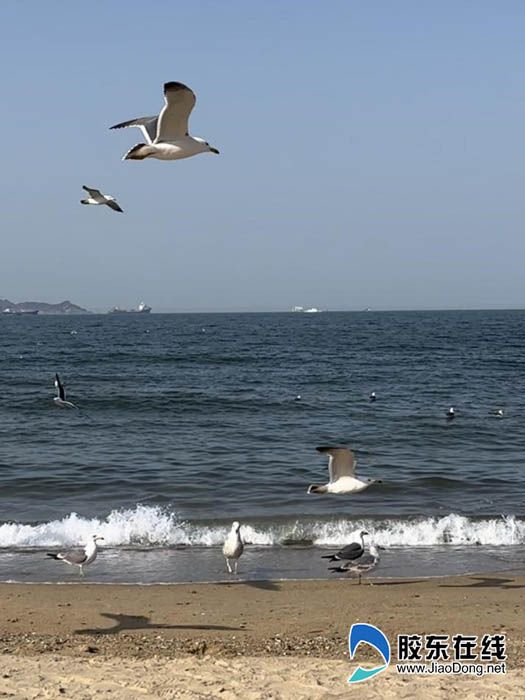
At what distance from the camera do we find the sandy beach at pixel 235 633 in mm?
6824

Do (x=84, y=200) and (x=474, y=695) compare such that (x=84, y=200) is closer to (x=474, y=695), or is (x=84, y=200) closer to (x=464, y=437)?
(x=474, y=695)

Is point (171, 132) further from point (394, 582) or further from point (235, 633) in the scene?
point (394, 582)

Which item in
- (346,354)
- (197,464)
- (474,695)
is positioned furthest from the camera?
(346,354)

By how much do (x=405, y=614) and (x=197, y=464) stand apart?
409 inches

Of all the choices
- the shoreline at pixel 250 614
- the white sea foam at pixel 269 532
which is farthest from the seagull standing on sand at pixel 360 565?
the white sea foam at pixel 269 532

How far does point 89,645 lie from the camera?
831 cm

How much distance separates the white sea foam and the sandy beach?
2212 millimetres

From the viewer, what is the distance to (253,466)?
62.9ft

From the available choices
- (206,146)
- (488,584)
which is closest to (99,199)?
(206,146)

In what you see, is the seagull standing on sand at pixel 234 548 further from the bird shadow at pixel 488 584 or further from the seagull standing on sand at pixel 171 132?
the seagull standing on sand at pixel 171 132

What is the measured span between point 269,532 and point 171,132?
7.11m

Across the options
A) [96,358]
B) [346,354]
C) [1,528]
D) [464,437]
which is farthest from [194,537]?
[346,354]

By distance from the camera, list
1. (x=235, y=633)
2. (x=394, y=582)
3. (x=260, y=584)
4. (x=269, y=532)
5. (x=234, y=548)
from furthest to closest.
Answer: (x=269, y=532)
(x=234, y=548)
(x=394, y=582)
(x=260, y=584)
(x=235, y=633)

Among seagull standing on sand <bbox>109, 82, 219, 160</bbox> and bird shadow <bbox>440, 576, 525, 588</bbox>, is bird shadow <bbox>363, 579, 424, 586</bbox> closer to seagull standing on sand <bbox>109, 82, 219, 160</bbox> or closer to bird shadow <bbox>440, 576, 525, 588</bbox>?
bird shadow <bbox>440, 576, 525, 588</bbox>
